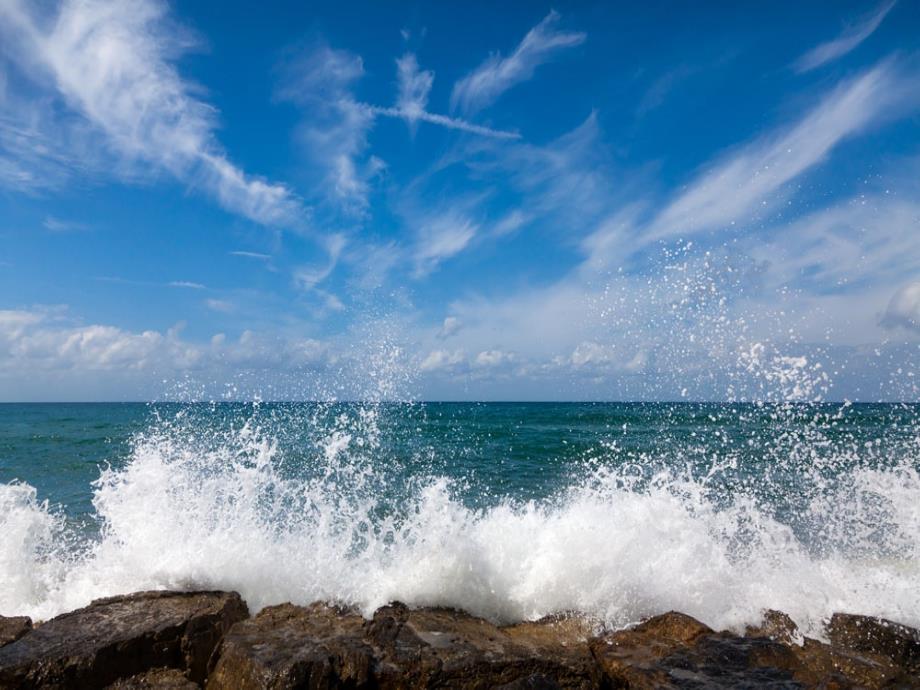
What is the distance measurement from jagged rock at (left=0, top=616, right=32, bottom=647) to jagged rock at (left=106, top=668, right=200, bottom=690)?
1.22 meters

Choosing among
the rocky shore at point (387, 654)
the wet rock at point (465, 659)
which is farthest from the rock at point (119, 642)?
the wet rock at point (465, 659)

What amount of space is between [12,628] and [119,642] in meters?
1.30

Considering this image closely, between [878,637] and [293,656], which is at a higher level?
[293,656]

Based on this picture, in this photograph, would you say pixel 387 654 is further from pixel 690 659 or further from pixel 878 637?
pixel 878 637

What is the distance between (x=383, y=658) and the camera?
4199mm

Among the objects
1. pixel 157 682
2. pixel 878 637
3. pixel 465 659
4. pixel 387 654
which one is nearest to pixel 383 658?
pixel 387 654

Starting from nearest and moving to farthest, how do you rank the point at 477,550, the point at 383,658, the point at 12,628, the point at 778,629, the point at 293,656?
the point at 293,656 < the point at 383,658 < the point at 12,628 < the point at 778,629 < the point at 477,550

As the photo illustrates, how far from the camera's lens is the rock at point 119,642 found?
408 centimetres

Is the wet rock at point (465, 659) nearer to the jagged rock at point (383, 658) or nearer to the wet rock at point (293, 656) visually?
the jagged rock at point (383, 658)

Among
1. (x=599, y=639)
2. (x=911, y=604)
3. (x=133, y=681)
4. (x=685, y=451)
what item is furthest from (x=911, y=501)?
(x=685, y=451)

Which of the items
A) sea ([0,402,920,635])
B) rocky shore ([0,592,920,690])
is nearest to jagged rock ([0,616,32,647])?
rocky shore ([0,592,920,690])

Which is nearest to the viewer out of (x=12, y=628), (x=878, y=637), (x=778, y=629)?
(x=12, y=628)

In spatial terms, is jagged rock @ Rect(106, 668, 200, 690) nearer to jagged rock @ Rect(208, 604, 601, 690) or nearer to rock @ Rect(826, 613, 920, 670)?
jagged rock @ Rect(208, 604, 601, 690)

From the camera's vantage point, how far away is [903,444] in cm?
2311
